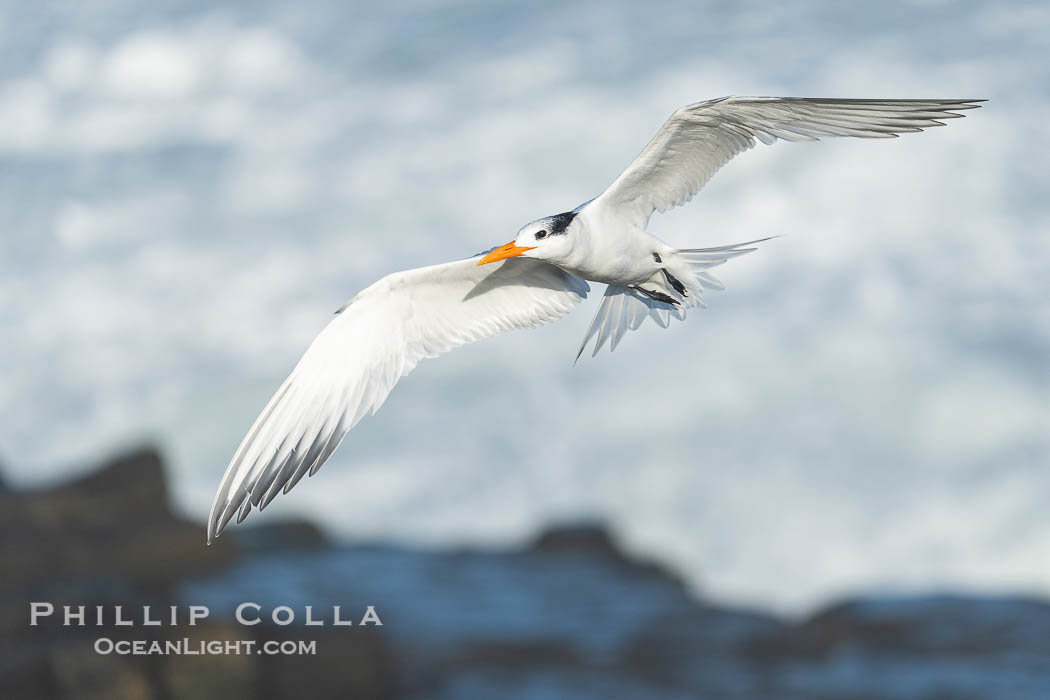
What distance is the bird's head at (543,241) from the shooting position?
7328 mm

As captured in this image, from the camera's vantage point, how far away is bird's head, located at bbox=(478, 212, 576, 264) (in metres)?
7.33

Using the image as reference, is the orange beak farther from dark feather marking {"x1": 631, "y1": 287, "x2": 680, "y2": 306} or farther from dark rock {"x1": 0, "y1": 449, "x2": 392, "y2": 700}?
dark rock {"x1": 0, "y1": 449, "x2": 392, "y2": 700}

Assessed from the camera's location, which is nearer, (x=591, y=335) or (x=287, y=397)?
(x=287, y=397)

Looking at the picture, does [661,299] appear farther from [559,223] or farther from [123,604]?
[123,604]

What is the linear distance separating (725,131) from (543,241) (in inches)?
59.8

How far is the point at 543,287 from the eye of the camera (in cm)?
877

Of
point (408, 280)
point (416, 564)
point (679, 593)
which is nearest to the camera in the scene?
point (408, 280)

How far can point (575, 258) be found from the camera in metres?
7.49

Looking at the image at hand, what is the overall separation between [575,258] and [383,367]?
1736 mm

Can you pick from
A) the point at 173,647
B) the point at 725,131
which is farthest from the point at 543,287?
the point at 173,647

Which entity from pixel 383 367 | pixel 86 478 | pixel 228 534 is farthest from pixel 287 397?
pixel 228 534

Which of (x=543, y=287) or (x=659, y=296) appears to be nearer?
(x=659, y=296)

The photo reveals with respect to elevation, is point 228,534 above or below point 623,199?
below

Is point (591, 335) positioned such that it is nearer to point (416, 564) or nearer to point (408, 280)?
point (408, 280)
